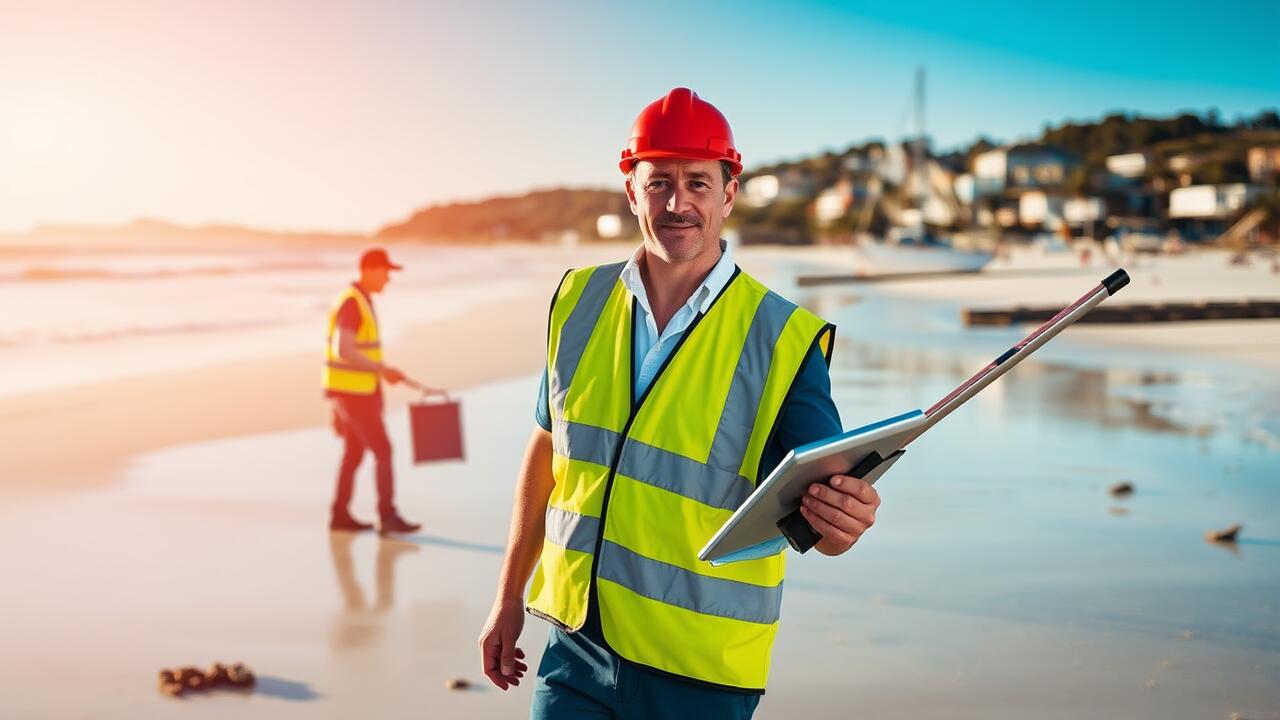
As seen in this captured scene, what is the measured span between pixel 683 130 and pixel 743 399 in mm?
522

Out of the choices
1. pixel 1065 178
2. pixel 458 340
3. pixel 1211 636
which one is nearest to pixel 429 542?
pixel 1211 636

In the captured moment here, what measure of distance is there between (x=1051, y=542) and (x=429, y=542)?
3700 mm

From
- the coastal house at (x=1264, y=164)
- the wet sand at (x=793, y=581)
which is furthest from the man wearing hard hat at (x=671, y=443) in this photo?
the coastal house at (x=1264, y=164)

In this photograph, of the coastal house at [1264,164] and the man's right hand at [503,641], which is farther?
the coastal house at [1264,164]

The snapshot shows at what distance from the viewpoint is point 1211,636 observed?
17.3 ft

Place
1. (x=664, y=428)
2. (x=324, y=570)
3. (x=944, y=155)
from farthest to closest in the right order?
(x=944, y=155) → (x=324, y=570) → (x=664, y=428)

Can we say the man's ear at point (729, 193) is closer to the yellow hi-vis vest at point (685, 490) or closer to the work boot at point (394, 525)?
the yellow hi-vis vest at point (685, 490)

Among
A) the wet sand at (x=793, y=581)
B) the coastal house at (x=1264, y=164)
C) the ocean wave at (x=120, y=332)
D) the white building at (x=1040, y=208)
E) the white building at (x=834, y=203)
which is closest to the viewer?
the wet sand at (x=793, y=581)

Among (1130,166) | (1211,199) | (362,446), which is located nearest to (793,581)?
(362,446)

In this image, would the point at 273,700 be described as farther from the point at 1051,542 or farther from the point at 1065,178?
the point at 1065,178

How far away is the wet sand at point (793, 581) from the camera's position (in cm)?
469

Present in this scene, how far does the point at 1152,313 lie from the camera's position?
73.7 ft

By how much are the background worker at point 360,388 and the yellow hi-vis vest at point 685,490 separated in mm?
5264

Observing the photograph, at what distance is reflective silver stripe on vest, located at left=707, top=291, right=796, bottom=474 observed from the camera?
2.17 m
